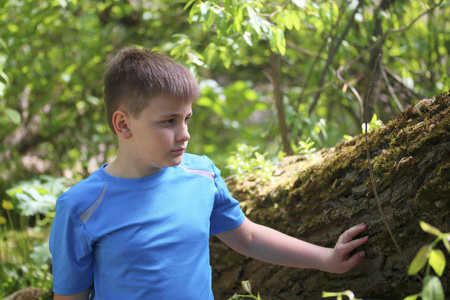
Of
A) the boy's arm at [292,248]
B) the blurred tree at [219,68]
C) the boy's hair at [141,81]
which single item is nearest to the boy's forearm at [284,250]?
the boy's arm at [292,248]

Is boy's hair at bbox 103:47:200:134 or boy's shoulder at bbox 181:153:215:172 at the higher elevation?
boy's hair at bbox 103:47:200:134

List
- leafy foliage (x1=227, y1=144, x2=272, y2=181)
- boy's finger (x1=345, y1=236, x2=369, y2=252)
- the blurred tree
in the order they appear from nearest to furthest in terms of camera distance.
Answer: boy's finger (x1=345, y1=236, x2=369, y2=252) → leafy foliage (x1=227, y1=144, x2=272, y2=181) → the blurred tree

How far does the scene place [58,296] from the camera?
1.40 metres

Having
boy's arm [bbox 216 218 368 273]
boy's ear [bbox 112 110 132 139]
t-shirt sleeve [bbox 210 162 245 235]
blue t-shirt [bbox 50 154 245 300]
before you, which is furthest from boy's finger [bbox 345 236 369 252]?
boy's ear [bbox 112 110 132 139]

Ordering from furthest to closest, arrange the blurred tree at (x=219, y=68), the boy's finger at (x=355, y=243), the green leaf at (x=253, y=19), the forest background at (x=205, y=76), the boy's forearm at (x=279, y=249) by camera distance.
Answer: the blurred tree at (x=219, y=68) < the forest background at (x=205, y=76) < the green leaf at (x=253, y=19) < the boy's forearm at (x=279, y=249) < the boy's finger at (x=355, y=243)

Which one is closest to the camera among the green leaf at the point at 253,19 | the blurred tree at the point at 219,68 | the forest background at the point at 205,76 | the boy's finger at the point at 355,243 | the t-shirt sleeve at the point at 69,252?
the t-shirt sleeve at the point at 69,252

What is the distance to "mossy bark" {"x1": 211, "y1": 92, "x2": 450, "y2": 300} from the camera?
4.52 ft

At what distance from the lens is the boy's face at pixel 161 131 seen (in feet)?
4.59

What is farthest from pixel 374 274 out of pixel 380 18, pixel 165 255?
pixel 380 18

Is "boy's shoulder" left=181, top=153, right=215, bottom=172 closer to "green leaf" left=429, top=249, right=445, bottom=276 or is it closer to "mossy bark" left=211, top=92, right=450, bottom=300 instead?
"mossy bark" left=211, top=92, right=450, bottom=300

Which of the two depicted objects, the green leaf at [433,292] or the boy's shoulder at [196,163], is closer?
the green leaf at [433,292]

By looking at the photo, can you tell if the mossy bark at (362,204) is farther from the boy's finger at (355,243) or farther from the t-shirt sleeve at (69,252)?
the t-shirt sleeve at (69,252)

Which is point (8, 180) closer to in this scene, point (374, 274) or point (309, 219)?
point (309, 219)

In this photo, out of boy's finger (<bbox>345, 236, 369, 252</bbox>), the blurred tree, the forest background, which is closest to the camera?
boy's finger (<bbox>345, 236, 369, 252</bbox>)
